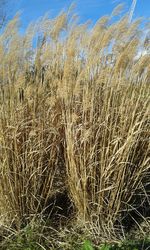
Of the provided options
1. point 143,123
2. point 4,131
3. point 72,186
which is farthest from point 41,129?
point 143,123

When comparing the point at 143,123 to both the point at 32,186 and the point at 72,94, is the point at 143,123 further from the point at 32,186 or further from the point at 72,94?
the point at 32,186

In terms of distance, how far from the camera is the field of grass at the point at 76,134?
3469mm

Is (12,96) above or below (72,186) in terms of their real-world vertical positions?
above

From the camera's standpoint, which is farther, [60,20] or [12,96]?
[60,20]

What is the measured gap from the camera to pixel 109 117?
355 cm

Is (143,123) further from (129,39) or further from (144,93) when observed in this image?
(129,39)

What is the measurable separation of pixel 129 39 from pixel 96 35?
276mm

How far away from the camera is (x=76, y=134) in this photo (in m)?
3.49

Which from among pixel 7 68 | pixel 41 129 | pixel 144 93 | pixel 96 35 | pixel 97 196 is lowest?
pixel 97 196

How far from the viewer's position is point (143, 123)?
142 inches

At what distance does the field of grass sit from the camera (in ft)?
11.4

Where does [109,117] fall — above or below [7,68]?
below

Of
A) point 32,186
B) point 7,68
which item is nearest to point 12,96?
point 7,68

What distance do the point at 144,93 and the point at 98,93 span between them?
0.41 metres
